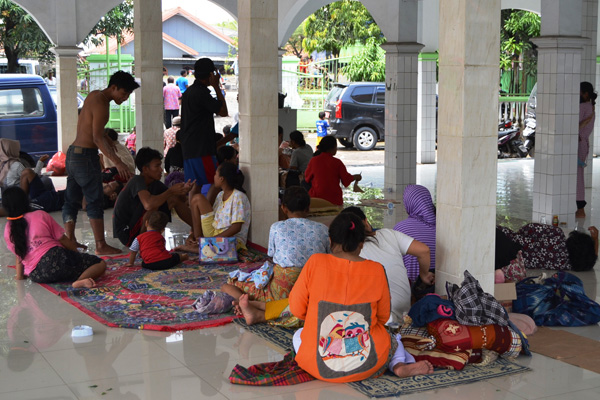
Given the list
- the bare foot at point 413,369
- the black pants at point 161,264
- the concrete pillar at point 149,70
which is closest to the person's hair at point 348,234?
the bare foot at point 413,369

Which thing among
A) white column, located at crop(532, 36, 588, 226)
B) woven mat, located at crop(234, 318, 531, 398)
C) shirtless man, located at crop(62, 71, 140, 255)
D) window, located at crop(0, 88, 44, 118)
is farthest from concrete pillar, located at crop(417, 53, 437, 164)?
woven mat, located at crop(234, 318, 531, 398)

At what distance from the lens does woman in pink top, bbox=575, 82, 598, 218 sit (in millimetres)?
9766

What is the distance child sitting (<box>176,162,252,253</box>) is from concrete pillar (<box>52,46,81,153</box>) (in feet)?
26.2

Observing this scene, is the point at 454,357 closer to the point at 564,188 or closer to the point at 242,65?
the point at 242,65

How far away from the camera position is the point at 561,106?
29.4ft

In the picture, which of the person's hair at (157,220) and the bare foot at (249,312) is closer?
the bare foot at (249,312)

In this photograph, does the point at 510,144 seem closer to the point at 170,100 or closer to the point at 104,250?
the point at 170,100

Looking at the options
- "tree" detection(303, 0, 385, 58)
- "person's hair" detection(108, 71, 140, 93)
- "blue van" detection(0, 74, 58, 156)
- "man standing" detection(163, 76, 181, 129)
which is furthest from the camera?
"tree" detection(303, 0, 385, 58)

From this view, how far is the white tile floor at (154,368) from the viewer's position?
4328 millimetres

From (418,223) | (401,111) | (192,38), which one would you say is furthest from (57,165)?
(192,38)

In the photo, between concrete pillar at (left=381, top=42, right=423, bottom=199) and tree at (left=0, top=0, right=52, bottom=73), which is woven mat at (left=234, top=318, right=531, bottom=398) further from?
tree at (left=0, top=0, right=52, bottom=73)

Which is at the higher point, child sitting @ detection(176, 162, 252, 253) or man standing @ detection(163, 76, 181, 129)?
man standing @ detection(163, 76, 181, 129)

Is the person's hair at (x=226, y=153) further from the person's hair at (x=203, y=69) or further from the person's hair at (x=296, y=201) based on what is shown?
the person's hair at (x=296, y=201)

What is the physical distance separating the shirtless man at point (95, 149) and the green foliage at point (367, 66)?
60.6 ft
